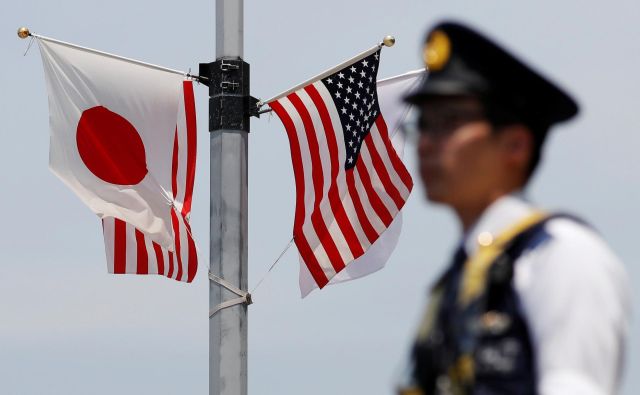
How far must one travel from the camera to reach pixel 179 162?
15266mm

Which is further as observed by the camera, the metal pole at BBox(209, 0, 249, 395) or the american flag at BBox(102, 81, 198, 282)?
the american flag at BBox(102, 81, 198, 282)

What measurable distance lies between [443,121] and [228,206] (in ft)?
36.6

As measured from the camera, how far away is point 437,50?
3576 mm

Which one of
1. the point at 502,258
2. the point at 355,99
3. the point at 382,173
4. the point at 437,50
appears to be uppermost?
the point at 355,99

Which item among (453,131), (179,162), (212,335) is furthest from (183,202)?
(453,131)

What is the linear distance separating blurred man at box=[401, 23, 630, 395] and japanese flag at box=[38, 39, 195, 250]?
11.5 metres

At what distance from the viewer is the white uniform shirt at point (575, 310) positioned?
3.21 meters

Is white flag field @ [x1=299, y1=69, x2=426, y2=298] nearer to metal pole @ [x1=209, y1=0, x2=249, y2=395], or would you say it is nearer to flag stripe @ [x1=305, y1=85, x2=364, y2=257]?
flag stripe @ [x1=305, y1=85, x2=364, y2=257]

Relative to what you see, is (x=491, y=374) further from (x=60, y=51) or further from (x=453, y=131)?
(x=60, y=51)

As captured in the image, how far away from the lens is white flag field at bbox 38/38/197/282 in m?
14.8

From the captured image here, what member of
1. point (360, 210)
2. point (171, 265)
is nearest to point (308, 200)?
point (360, 210)

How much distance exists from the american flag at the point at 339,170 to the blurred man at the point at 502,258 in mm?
11386

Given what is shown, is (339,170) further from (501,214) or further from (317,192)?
Result: (501,214)

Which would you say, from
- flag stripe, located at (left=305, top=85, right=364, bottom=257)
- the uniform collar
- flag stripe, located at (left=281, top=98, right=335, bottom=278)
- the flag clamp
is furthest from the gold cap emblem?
flag stripe, located at (left=305, top=85, right=364, bottom=257)
